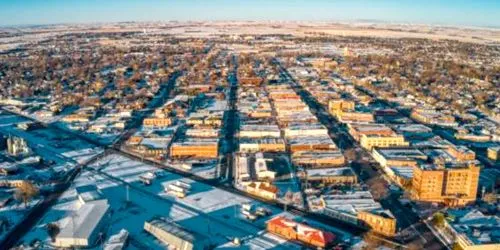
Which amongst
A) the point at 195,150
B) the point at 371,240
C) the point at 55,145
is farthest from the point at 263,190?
the point at 55,145

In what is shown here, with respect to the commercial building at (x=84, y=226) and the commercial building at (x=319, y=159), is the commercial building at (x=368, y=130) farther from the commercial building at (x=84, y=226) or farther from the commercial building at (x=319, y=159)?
the commercial building at (x=84, y=226)

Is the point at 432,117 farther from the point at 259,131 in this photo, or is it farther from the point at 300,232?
the point at 300,232

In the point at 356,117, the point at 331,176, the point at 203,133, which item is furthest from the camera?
the point at 356,117

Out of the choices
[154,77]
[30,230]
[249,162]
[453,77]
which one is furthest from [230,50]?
[30,230]

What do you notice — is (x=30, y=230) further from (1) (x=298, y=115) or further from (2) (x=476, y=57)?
(2) (x=476, y=57)

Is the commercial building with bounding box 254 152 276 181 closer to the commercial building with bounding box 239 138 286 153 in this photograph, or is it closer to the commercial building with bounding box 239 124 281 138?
the commercial building with bounding box 239 138 286 153
